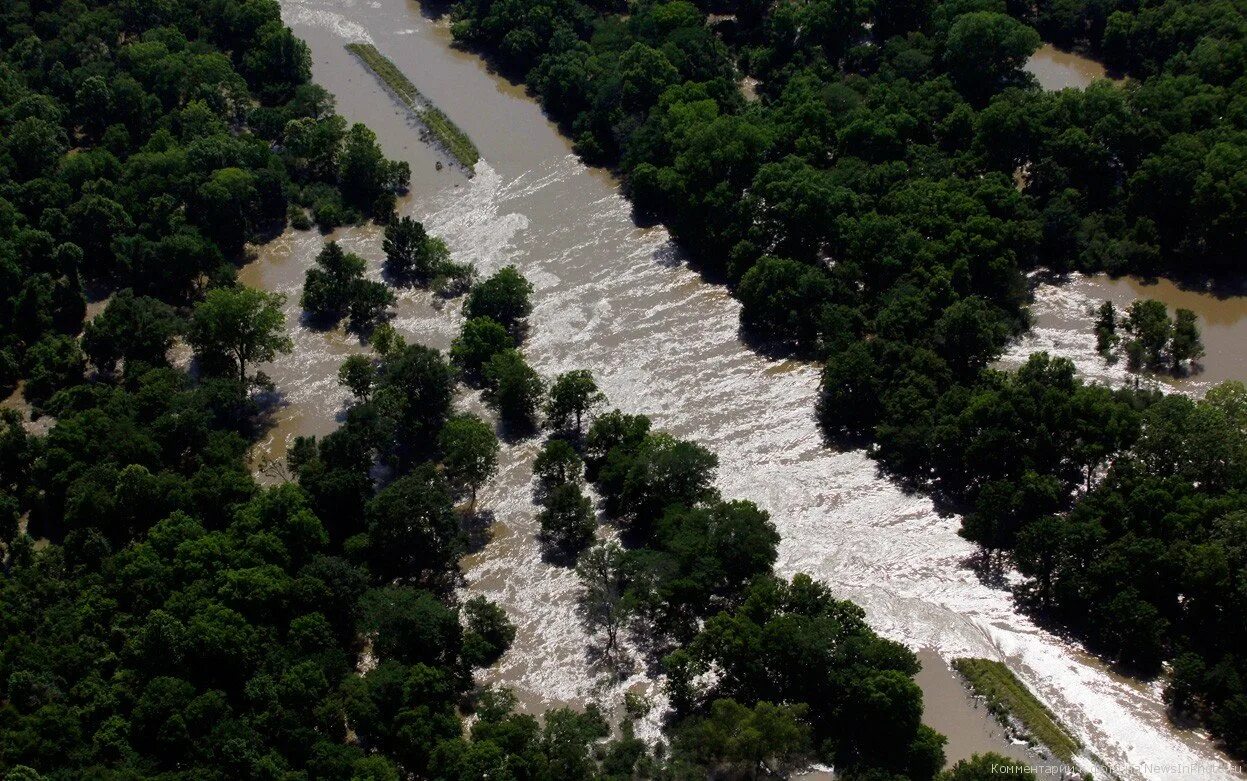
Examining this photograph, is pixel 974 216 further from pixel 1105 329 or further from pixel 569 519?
pixel 569 519

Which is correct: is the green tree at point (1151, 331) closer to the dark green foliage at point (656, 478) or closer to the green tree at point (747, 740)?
the dark green foliage at point (656, 478)

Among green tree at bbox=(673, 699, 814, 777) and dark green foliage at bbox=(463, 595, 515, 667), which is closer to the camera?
green tree at bbox=(673, 699, 814, 777)

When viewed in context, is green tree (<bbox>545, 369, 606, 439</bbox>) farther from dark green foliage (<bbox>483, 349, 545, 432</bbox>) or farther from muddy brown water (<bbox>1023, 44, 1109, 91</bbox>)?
muddy brown water (<bbox>1023, 44, 1109, 91</bbox>)

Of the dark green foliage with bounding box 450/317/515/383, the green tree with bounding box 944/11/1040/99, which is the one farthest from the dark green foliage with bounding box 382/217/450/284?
the green tree with bounding box 944/11/1040/99

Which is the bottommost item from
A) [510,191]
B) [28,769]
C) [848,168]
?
[28,769]

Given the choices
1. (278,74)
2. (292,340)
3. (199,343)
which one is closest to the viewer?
(199,343)

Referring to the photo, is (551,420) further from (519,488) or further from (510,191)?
(510,191)

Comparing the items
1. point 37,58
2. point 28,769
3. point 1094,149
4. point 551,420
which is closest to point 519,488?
point 551,420
